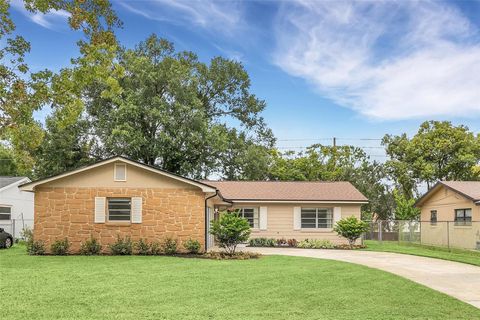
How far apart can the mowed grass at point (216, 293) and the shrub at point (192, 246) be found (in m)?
5.01

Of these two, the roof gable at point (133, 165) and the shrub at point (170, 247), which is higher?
the roof gable at point (133, 165)

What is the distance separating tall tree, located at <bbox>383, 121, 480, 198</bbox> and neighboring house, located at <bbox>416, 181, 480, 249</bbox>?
12.7 m

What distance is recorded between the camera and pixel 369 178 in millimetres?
47031

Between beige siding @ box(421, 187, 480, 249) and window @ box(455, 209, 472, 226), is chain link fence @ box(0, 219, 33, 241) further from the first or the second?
window @ box(455, 209, 472, 226)

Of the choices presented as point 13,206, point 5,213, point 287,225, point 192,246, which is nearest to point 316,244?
point 287,225

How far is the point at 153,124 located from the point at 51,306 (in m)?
27.4

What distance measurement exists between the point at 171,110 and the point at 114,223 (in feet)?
50.3

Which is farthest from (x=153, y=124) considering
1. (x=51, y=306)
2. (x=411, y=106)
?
(x=51, y=306)

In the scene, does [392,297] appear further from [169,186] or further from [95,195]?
[95,195]

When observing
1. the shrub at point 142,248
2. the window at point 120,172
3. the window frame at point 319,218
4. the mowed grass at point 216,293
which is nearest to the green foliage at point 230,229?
the shrub at point 142,248

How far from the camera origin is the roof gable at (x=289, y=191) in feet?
93.7

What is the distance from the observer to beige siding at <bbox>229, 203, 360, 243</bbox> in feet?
92.9

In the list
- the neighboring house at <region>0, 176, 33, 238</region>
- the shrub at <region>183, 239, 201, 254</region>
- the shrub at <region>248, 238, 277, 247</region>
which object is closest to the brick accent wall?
the shrub at <region>183, 239, 201, 254</region>

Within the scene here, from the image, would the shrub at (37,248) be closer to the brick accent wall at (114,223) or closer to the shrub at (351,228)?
the brick accent wall at (114,223)
